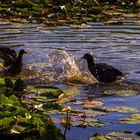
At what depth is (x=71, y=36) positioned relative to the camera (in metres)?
16.6

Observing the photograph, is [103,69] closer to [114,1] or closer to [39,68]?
[39,68]

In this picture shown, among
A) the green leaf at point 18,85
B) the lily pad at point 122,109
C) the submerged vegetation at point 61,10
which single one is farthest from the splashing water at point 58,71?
the submerged vegetation at point 61,10

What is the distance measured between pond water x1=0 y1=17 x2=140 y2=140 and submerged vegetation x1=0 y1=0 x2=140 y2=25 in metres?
1.37

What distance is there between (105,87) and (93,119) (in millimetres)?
3227

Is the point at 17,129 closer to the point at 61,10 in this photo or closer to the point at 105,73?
the point at 105,73

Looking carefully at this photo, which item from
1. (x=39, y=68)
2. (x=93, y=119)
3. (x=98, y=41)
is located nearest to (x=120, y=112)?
(x=93, y=119)

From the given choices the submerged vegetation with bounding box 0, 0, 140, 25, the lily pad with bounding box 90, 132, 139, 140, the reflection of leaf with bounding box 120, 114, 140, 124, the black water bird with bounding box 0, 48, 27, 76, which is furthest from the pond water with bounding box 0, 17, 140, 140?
the submerged vegetation with bounding box 0, 0, 140, 25

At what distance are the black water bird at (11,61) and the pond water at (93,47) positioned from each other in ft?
2.81

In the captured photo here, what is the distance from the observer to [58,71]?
12523mm

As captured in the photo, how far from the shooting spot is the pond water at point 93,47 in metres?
8.13

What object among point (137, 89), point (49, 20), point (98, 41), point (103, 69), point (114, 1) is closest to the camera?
point (137, 89)

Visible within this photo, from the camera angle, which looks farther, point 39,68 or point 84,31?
point 84,31

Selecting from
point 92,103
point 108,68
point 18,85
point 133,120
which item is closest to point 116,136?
point 133,120

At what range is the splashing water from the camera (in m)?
11.7
